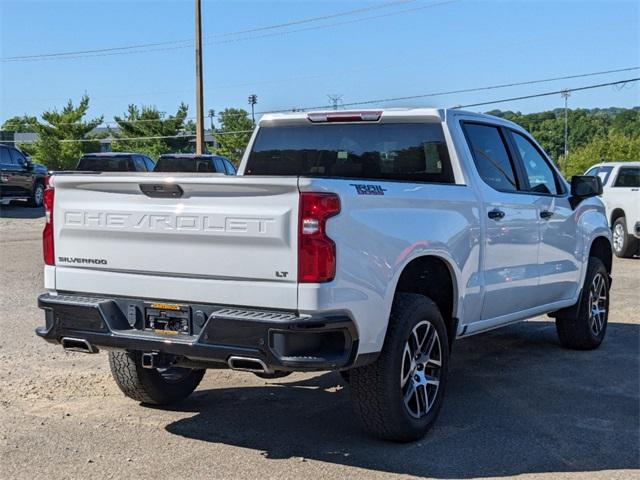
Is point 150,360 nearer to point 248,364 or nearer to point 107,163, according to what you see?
point 248,364

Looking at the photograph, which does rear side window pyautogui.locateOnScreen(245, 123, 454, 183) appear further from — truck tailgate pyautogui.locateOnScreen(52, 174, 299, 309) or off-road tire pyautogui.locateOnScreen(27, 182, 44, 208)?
off-road tire pyautogui.locateOnScreen(27, 182, 44, 208)

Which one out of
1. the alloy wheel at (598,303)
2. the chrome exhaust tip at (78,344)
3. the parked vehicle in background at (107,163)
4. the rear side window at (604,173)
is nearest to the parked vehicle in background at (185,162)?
the parked vehicle in background at (107,163)

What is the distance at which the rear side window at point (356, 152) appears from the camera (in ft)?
19.5

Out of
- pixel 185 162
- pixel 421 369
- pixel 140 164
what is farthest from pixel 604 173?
pixel 421 369

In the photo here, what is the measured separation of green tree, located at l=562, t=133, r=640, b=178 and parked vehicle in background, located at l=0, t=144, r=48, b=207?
3038cm

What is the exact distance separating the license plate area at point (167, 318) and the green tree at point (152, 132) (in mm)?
73782

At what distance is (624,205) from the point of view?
52.9ft

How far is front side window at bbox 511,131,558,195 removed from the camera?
6.85 m

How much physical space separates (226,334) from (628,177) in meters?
14.1

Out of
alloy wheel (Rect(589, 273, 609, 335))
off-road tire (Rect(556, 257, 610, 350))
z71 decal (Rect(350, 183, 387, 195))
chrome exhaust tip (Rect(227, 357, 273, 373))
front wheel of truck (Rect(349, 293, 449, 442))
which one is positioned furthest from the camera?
alloy wheel (Rect(589, 273, 609, 335))

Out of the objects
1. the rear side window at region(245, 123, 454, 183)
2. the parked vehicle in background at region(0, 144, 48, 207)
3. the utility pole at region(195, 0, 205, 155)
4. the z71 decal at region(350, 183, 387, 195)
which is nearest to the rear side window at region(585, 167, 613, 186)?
the rear side window at region(245, 123, 454, 183)

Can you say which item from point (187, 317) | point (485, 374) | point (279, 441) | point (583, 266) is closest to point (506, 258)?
point (485, 374)

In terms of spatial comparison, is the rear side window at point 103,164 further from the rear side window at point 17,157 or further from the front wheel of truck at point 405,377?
the front wheel of truck at point 405,377

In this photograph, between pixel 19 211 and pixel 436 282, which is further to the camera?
pixel 19 211
